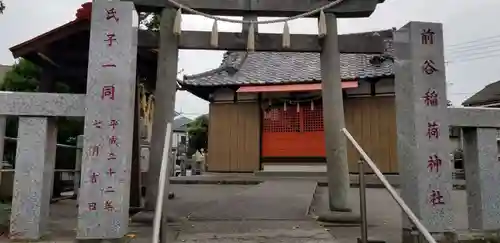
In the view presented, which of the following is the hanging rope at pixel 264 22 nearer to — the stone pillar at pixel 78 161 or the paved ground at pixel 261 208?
the paved ground at pixel 261 208

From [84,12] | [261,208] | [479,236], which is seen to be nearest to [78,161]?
[84,12]

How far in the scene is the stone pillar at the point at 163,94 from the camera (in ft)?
18.6

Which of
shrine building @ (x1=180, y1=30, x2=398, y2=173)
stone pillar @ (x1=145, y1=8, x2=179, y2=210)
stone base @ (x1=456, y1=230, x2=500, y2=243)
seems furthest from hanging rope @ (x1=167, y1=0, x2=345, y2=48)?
shrine building @ (x1=180, y1=30, x2=398, y2=173)

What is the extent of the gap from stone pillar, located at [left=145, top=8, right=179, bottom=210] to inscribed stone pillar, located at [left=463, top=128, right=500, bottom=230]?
3.73 metres

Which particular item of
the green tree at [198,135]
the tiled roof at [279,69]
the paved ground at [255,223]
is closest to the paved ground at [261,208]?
the paved ground at [255,223]

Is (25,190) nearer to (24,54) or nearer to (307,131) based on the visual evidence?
(24,54)

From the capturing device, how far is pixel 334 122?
610cm

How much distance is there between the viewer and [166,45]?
6.04m

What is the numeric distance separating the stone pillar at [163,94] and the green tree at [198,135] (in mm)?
25834

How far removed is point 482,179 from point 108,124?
3975 mm

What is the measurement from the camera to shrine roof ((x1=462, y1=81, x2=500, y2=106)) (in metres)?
29.3

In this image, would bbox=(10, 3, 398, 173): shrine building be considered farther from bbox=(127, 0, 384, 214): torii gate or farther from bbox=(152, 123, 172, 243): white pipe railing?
bbox=(152, 123, 172, 243): white pipe railing

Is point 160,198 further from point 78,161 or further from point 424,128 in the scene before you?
point 78,161

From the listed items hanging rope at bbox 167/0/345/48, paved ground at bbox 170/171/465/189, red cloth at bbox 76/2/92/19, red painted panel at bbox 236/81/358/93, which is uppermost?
red painted panel at bbox 236/81/358/93
